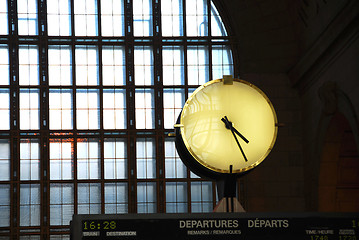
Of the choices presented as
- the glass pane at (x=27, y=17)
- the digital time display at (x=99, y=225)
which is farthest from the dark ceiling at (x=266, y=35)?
the digital time display at (x=99, y=225)

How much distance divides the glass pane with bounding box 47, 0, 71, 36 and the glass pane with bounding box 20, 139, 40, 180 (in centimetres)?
293

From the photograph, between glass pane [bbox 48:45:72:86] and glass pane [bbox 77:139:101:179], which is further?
glass pane [bbox 48:45:72:86]

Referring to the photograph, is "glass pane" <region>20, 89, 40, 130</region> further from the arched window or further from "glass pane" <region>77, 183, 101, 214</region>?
"glass pane" <region>77, 183, 101, 214</region>

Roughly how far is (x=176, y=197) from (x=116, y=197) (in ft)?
5.04

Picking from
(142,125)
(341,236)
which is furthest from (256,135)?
(142,125)

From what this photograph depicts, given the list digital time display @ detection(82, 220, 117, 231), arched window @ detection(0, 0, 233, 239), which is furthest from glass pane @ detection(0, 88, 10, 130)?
digital time display @ detection(82, 220, 117, 231)

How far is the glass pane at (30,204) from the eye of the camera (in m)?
18.1

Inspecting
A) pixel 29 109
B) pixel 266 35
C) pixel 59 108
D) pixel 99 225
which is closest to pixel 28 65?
pixel 29 109

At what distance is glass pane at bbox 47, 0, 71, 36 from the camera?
1902cm

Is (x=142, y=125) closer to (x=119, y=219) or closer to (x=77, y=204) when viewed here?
(x=77, y=204)

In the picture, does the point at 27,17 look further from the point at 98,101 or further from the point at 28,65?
the point at 98,101

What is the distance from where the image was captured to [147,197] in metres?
18.5

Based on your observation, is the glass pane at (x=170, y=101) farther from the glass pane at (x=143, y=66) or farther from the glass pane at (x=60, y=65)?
the glass pane at (x=60, y=65)

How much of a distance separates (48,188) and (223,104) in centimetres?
1552
